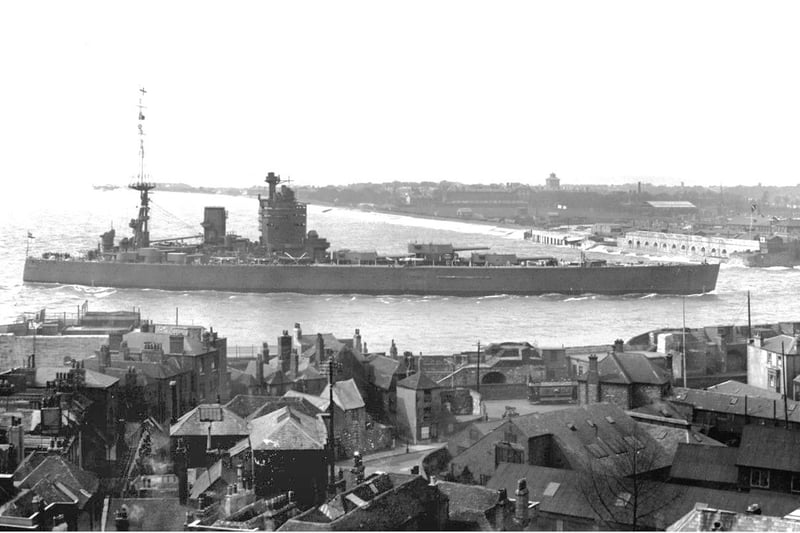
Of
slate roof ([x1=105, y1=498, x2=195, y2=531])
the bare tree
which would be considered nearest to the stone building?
the bare tree

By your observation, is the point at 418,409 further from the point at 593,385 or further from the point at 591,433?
the point at 591,433

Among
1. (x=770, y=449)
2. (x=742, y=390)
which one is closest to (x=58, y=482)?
(x=770, y=449)

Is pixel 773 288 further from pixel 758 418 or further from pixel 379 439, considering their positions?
pixel 379 439

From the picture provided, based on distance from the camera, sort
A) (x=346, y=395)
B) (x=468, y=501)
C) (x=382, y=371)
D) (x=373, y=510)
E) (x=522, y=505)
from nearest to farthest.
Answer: (x=373, y=510) < (x=522, y=505) < (x=468, y=501) < (x=346, y=395) < (x=382, y=371)

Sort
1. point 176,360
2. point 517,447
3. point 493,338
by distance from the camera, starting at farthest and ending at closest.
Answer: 1. point 493,338
2. point 176,360
3. point 517,447

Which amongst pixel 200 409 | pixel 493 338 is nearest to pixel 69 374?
pixel 200 409

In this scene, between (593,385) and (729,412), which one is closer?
(729,412)
